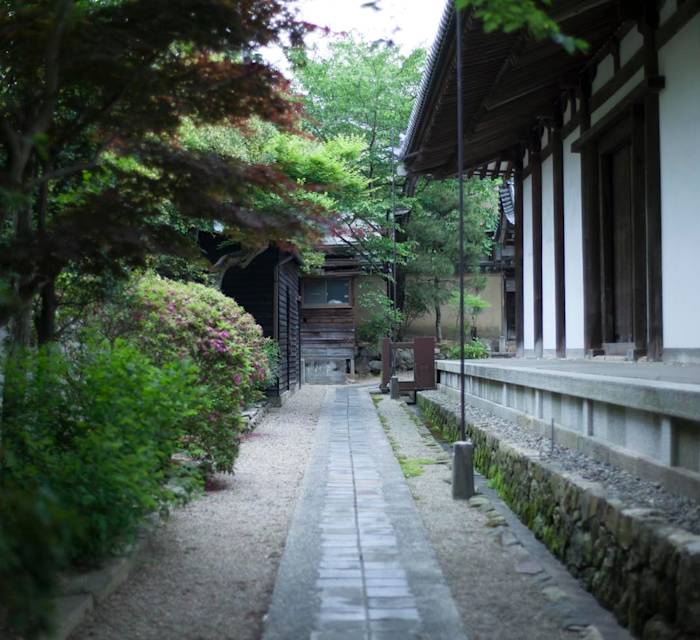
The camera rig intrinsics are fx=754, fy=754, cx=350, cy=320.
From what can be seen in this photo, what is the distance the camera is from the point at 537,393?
7.17 meters

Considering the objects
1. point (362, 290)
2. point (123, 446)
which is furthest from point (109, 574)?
point (362, 290)

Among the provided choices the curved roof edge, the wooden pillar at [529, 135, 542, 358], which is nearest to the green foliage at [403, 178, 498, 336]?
the wooden pillar at [529, 135, 542, 358]

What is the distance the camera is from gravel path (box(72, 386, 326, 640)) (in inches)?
137

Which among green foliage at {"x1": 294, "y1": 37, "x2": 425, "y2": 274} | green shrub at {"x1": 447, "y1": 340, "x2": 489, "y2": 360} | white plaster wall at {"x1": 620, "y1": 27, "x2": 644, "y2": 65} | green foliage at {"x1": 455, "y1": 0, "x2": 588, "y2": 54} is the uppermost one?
green foliage at {"x1": 294, "y1": 37, "x2": 425, "y2": 274}

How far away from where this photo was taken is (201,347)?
23.7 feet

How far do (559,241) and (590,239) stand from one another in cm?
126

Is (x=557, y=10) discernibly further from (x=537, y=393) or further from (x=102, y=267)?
(x=102, y=267)

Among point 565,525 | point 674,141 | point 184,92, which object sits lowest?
point 565,525

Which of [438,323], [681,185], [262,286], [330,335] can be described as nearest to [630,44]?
[681,185]

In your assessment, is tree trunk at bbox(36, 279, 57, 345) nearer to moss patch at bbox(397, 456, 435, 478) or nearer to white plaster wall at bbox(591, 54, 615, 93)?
moss patch at bbox(397, 456, 435, 478)

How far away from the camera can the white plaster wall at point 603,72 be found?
28.7 ft

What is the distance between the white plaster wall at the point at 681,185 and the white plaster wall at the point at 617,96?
453 mm

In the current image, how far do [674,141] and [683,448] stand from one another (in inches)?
159

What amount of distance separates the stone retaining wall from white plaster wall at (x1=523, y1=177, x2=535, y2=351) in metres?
6.61
